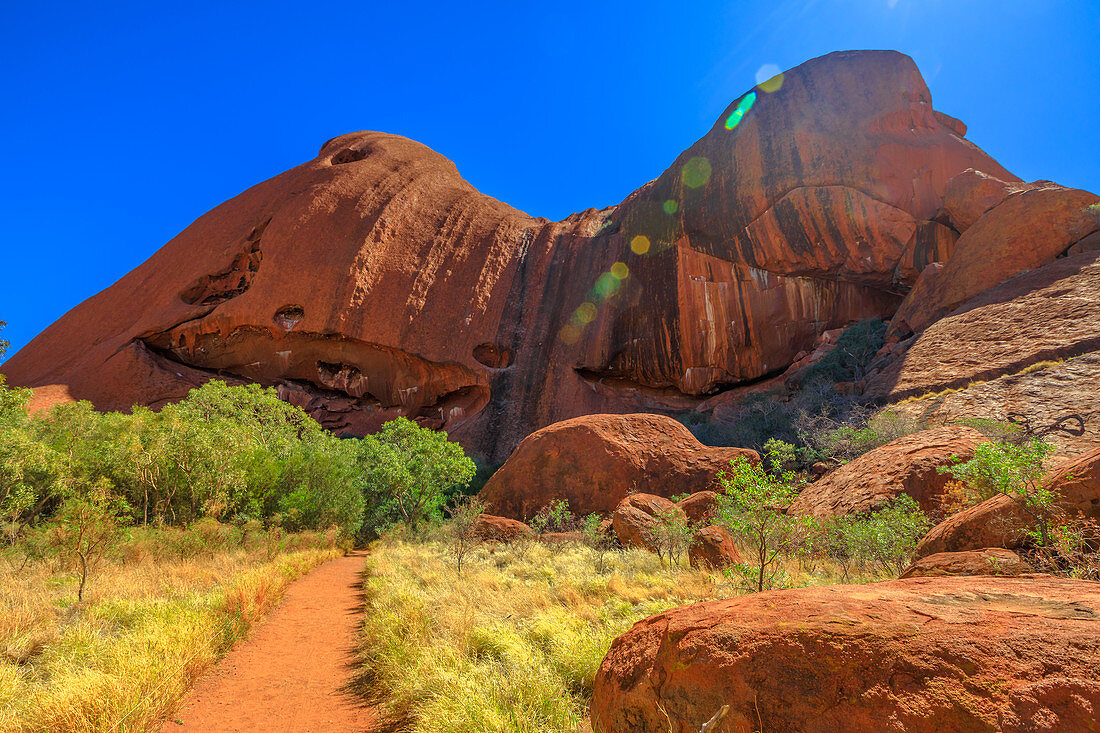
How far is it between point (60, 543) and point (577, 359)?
2321cm

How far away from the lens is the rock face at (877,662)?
1.44 meters

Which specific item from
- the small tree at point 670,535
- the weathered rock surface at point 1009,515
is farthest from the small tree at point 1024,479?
the small tree at point 670,535

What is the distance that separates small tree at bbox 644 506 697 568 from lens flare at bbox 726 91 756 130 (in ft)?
88.4

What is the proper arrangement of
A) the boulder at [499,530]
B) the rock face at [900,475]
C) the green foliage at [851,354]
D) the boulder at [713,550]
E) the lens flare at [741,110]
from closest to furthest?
the boulder at [713,550] < the rock face at [900,475] < the boulder at [499,530] < the green foliage at [851,354] < the lens flare at [741,110]

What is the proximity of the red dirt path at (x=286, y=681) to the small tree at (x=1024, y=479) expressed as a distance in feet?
19.1

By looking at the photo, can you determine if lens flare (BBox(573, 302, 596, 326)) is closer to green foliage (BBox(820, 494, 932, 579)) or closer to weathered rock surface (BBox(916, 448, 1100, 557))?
green foliage (BBox(820, 494, 932, 579))

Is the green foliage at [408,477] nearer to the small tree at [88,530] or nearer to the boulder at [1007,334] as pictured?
the small tree at [88,530]

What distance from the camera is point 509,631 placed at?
4715 mm

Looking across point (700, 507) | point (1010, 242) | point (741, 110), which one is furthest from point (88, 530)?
point (741, 110)

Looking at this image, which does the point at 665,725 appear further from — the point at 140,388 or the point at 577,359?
the point at 140,388

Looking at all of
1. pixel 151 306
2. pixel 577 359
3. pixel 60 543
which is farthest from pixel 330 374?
pixel 60 543

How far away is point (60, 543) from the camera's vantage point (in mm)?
8156

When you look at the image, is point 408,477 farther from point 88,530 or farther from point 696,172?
point 696,172

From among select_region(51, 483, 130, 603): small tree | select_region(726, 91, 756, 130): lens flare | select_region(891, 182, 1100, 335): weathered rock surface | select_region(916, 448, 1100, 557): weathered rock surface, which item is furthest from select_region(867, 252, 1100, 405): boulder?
select_region(51, 483, 130, 603): small tree
